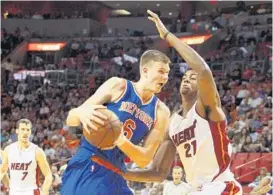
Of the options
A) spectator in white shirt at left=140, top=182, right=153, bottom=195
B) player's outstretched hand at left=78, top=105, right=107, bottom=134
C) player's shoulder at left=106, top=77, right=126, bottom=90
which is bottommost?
spectator in white shirt at left=140, top=182, right=153, bottom=195

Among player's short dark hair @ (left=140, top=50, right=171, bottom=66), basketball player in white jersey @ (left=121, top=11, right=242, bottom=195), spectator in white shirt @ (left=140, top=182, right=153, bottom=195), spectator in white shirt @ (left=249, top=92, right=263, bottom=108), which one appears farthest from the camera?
spectator in white shirt @ (left=249, top=92, right=263, bottom=108)

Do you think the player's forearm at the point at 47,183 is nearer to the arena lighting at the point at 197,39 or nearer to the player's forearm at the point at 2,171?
the player's forearm at the point at 2,171

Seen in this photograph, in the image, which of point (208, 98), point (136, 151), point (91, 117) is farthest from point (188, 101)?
point (91, 117)

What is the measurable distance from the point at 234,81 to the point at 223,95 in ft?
4.73

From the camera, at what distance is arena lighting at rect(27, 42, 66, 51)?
26344 mm

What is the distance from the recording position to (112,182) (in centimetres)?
413

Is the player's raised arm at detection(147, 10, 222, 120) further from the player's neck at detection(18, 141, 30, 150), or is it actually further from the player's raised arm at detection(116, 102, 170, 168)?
the player's neck at detection(18, 141, 30, 150)

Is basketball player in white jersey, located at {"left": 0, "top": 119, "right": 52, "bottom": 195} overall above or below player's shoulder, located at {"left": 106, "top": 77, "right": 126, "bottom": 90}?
below

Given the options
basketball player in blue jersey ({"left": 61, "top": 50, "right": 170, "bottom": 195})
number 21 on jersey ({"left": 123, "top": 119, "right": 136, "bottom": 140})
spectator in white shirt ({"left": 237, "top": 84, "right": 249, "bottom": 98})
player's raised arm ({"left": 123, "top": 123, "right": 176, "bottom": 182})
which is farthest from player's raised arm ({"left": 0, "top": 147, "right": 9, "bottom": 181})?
spectator in white shirt ({"left": 237, "top": 84, "right": 249, "bottom": 98})

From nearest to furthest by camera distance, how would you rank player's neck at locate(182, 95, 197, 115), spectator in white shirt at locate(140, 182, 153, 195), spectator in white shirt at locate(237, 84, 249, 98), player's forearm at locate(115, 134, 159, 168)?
player's forearm at locate(115, 134, 159, 168) → player's neck at locate(182, 95, 197, 115) → spectator in white shirt at locate(140, 182, 153, 195) → spectator in white shirt at locate(237, 84, 249, 98)

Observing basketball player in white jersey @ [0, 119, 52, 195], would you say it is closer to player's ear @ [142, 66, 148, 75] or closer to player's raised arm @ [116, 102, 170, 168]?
player's raised arm @ [116, 102, 170, 168]

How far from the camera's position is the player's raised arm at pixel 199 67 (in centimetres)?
414

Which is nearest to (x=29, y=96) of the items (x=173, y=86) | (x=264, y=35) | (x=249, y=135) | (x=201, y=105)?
(x=173, y=86)

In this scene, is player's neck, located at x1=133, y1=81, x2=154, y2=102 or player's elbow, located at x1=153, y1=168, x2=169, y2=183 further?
player's elbow, located at x1=153, y1=168, x2=169, y2=183
